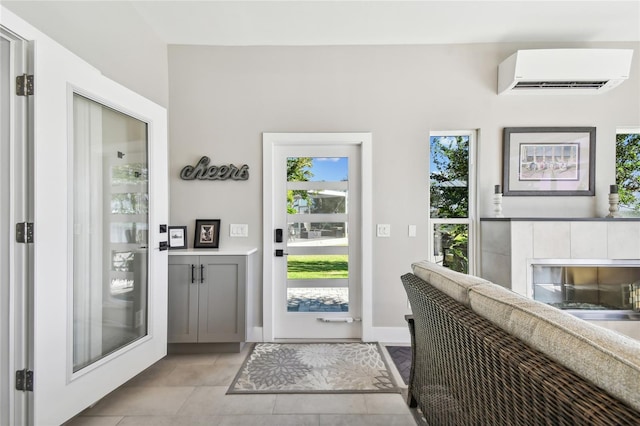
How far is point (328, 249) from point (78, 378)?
203 cm

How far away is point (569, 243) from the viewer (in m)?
2.51

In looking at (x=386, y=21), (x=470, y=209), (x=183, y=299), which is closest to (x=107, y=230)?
(x=183, y=299)

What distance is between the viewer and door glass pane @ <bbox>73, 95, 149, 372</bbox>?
69.7 inches

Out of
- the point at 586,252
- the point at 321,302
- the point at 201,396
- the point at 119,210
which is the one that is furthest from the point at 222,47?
the point at 586,252

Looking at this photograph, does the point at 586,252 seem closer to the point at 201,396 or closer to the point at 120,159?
the point at 201,396

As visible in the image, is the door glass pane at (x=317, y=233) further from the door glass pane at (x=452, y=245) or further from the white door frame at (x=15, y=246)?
the white door frame at (x=15, y=246)

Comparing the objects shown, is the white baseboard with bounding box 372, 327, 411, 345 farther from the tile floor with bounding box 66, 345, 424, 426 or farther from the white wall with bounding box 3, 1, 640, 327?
the tile floor with bounding box 66, 345, 424, 426

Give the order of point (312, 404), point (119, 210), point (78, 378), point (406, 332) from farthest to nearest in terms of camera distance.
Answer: point (406, 332)
point (119, 210)
point (312, 404)
point (78, 378)

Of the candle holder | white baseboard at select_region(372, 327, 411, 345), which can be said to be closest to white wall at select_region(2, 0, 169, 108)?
white baseboard at select_region(372, 327, 411, 345)

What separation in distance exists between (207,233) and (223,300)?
0.69 metres

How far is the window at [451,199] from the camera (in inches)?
121

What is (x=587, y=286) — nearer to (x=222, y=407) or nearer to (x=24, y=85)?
(x=222, y=407)

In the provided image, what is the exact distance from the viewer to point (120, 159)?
210 cm

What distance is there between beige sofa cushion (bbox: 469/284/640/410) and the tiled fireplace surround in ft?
5.96
